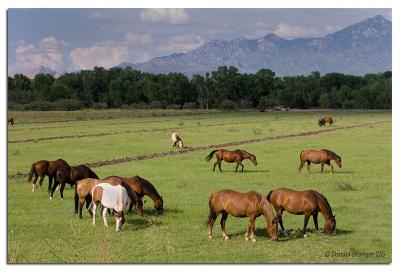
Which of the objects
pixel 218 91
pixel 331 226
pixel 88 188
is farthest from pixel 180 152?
pixel 218 91

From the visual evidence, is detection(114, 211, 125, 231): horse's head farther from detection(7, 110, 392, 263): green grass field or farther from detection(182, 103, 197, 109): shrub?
detection(182, 103, 197, 109): shrub

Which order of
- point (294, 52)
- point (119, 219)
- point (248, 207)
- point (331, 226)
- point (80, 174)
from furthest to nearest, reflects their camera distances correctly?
point (294, 52) < point (80, 174) < point (119, 219) < point (331, 226) < point (248, 207)

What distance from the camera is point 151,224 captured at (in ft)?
53.6

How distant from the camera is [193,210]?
59.3ft

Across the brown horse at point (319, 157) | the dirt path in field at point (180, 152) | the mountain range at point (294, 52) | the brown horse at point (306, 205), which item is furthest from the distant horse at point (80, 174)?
the brown horse at point (319, 157)

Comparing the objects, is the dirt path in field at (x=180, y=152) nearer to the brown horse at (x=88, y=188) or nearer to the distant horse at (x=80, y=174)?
the distant horse at (x=80, y=174)

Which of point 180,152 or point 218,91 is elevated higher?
point 218,91

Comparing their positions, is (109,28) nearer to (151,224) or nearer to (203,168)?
(151,224)

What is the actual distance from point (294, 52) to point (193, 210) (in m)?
6.95

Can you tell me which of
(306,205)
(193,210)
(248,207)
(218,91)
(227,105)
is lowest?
(193,210)

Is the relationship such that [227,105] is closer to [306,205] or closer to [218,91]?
[218,91]

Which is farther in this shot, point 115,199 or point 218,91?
point 218,91
